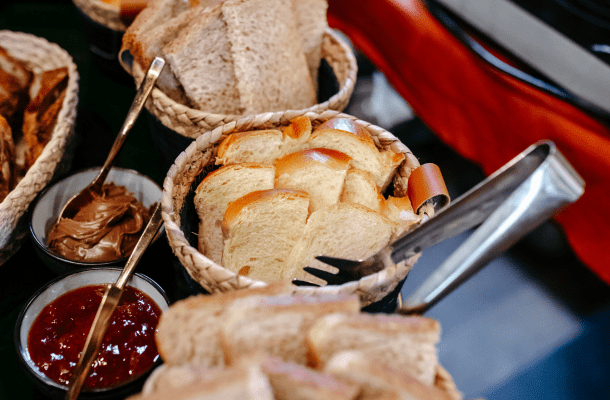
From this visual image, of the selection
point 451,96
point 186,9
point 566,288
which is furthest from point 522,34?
point 186,9

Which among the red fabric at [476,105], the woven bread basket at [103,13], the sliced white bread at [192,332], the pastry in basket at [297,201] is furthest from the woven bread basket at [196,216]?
the red fabric at [476,105]

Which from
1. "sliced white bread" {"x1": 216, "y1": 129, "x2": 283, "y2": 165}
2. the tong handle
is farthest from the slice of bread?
the tong handle

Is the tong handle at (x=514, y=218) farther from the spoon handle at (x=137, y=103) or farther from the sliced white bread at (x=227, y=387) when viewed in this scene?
the spoon handle at (x=137, y=103)

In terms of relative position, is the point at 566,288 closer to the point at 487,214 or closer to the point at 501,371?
the point at 501,371

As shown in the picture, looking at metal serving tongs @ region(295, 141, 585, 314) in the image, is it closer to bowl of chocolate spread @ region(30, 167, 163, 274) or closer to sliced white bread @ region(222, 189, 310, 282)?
sliced white bread @ region(222, 189, 310, 282)

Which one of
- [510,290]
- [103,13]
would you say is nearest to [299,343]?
[103,13]

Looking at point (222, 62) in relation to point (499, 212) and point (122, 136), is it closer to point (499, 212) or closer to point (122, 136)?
point (122, 136)
